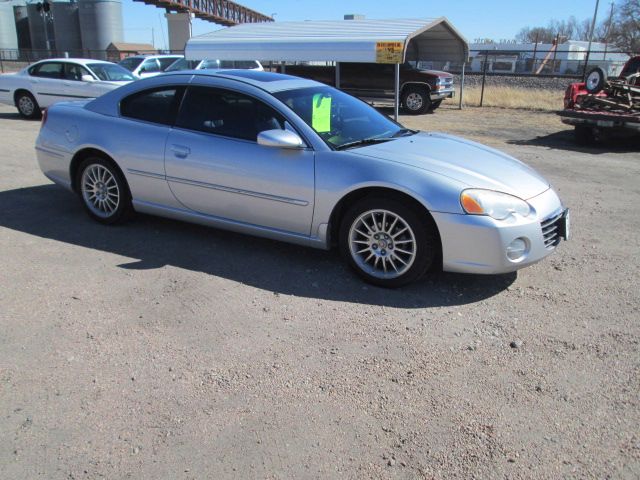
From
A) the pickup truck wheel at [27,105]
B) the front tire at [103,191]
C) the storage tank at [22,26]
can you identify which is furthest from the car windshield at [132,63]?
the storage tank at [22,26]

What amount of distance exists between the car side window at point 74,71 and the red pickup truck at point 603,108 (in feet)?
35.8

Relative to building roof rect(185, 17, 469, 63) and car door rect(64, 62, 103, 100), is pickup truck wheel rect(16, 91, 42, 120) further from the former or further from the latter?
building roof rect(185, 17, 469, 63)

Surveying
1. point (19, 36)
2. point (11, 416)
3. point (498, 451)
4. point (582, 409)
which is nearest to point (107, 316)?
point (11, 416)

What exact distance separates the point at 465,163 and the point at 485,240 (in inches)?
29.3

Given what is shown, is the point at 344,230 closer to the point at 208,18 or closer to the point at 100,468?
the point at 100,468

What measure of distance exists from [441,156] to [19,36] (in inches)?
2861

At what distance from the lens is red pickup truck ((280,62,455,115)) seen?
58.4ft

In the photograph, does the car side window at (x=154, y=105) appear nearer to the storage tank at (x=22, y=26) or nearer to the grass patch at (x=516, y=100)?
the grass patch at (x=516, y=100)

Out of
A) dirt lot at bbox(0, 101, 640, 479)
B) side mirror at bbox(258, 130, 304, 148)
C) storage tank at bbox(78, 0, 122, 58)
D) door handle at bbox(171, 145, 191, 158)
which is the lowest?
dirt lot at bbox(0, 101, 640, 479)

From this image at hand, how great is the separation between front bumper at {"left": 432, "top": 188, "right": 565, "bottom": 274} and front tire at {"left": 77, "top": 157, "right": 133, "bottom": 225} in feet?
10.0

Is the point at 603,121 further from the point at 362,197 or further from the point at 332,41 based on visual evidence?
the point at 362,197

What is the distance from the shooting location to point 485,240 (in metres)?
3.90

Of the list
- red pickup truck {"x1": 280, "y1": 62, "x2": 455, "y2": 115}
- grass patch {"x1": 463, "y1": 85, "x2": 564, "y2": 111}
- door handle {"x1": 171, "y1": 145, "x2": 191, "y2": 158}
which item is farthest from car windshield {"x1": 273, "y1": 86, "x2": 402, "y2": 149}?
grass patch {"x1": 463, "y1": 85, "x2": 564, "y2": 111}

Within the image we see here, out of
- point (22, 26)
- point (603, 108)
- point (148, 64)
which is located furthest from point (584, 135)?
point (22, 26)
